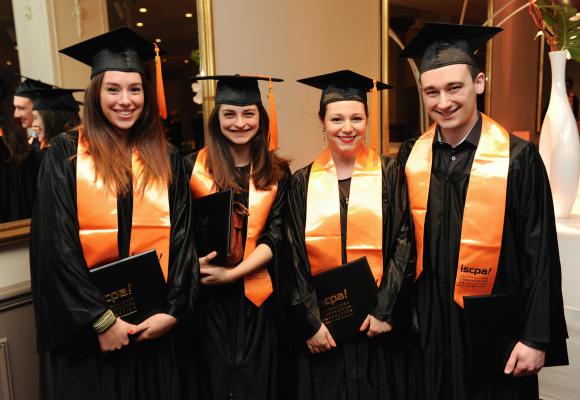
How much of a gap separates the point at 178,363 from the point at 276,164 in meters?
0.95

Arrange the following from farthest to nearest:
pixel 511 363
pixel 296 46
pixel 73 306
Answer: pixel 296 46 < pixel 511 363 < pixel 73 306

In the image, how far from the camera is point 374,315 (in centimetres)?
193

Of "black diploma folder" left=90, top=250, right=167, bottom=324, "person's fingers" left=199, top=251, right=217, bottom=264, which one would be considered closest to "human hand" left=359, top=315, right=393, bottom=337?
"person's fingers" left=199, top=251, right=217, bottom=264

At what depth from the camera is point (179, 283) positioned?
1864mm

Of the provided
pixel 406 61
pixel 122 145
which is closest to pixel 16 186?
pixel 122 145

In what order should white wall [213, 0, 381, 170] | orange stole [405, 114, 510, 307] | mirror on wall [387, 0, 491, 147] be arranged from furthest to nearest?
→ mirror on wall [387, 0, 491, 147], white wall [213, 0, 381, 170], orange stole [405, 114, 510, 307]

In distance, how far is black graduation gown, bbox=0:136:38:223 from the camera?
204cm

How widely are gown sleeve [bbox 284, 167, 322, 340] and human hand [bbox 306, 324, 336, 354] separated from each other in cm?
2

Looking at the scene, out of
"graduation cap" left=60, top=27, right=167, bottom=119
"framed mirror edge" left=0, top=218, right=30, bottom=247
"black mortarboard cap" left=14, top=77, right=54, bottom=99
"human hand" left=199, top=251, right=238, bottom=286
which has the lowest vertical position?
"human hand" left=199, top=251, right=238, bottom=286

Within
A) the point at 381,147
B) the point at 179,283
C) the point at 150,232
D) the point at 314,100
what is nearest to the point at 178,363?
the point at 179,283

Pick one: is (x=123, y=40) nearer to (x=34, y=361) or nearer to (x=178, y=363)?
(x=178, y=363)

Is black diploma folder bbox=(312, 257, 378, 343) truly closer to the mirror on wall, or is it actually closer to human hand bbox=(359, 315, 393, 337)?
human hand bbox=(359, 315, 393, 337)

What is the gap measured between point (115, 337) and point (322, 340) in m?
0.80

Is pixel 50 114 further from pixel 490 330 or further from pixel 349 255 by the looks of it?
pixel 490 330
